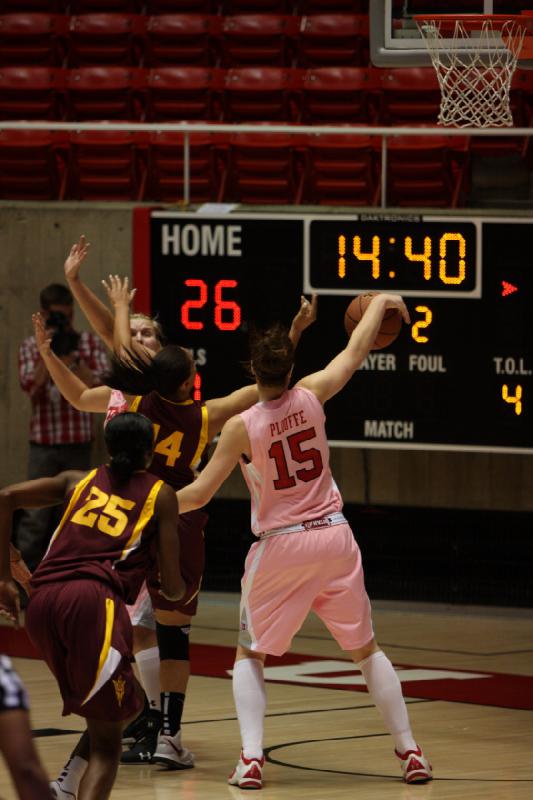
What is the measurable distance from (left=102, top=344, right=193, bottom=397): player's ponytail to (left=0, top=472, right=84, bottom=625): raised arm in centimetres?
130

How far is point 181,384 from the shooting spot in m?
7.06

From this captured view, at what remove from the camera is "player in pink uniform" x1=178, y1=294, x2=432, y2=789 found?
6645mm

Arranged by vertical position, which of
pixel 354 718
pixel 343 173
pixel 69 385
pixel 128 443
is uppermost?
pixel 343 173

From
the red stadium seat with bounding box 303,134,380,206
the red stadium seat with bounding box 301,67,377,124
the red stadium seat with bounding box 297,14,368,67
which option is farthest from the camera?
the red stadium seat with bounding box 297,14,368,67

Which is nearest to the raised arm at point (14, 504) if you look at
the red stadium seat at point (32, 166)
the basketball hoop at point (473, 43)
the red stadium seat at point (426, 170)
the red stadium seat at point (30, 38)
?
the basketball hoop at point (473, 43)

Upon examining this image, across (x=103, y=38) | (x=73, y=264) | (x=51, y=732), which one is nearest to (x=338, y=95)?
(x=103, y=38)

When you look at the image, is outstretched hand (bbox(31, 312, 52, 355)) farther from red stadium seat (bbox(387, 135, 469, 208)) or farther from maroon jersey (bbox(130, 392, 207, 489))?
red stadium seat (bbox(387, 135, 469, 208))

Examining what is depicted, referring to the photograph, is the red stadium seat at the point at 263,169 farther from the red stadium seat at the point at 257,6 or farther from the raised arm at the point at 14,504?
the raised arm at the point at 14,504

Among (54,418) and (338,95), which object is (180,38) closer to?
(338,95)

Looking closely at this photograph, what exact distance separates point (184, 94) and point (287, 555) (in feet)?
28.2

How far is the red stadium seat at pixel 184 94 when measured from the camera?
14477 mm

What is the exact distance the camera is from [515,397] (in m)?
11.1

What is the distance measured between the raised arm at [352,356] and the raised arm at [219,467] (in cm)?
37

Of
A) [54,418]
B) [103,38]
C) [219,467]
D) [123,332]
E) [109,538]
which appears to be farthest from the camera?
[103,38]
